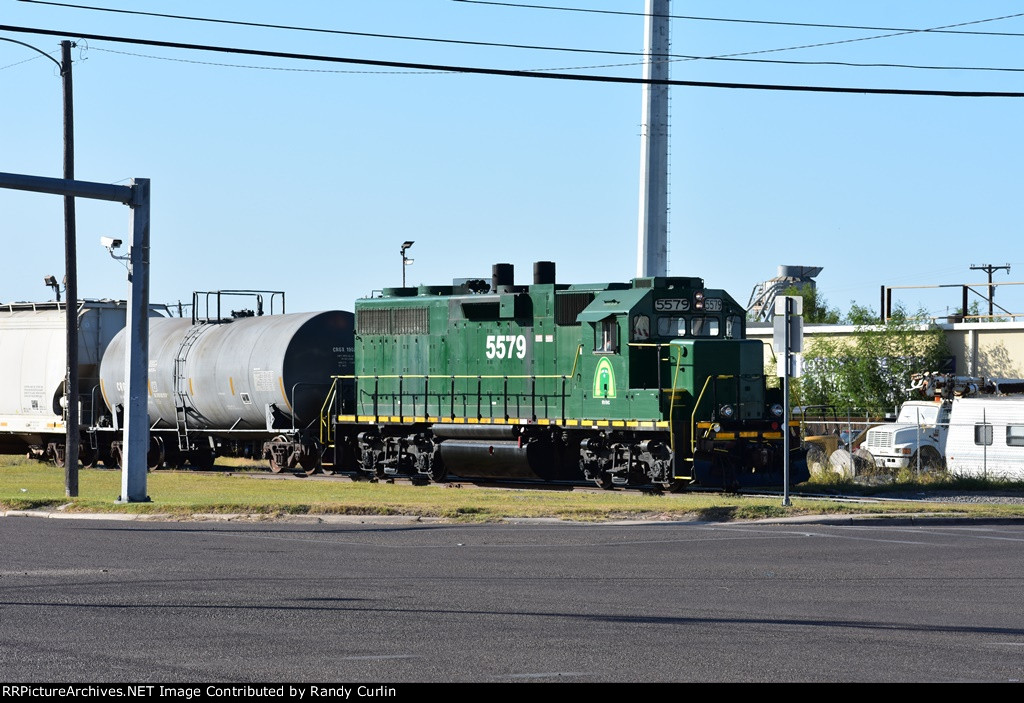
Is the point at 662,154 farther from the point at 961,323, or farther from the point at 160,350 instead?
the point at 961,323

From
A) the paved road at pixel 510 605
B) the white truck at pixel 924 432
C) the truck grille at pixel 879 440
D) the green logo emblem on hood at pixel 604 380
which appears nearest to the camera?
the paved road at pixel 510 605

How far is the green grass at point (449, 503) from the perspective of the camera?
20859mm

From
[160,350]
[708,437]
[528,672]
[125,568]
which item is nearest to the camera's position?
[528,672]

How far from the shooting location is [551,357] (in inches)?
1110

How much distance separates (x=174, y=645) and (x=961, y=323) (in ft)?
162

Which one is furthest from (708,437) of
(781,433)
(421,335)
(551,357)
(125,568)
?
(125,568)

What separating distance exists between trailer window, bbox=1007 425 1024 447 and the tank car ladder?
18767mm

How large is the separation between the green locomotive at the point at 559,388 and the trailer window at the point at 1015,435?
6230 mm

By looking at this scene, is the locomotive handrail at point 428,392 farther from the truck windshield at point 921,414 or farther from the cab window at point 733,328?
the truck windshield at point 921,414

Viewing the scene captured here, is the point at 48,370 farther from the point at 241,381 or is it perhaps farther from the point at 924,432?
the point at 924,432

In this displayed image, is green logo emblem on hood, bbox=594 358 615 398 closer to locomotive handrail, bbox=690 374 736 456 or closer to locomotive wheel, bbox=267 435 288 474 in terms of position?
locomotive handrail, bbox=690 374 736 456

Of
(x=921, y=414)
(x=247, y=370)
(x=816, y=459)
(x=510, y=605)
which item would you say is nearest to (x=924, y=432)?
(x=921, y=414)

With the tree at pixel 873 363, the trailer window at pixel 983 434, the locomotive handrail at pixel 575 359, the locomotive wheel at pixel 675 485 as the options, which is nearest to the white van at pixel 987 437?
the trailer window at pixel 983 434

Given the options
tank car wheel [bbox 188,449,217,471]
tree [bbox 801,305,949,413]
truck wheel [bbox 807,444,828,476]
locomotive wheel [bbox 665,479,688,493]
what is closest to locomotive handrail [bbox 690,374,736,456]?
locomotive wheel [bbox 665,479,688,493]
